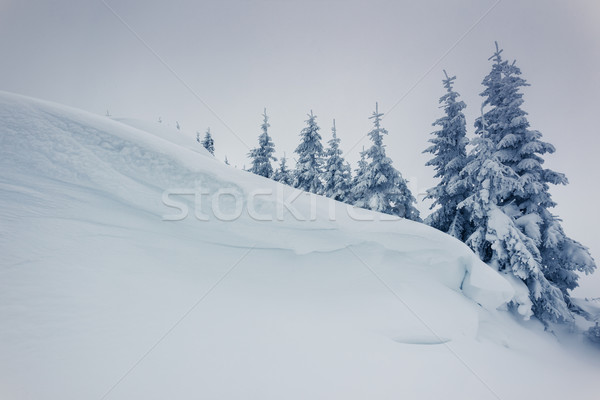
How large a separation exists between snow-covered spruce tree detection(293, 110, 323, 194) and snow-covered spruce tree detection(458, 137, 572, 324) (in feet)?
43.8

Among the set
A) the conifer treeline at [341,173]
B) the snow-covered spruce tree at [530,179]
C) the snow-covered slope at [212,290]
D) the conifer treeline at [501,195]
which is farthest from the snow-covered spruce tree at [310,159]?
the snow-covered slope at [212,290]

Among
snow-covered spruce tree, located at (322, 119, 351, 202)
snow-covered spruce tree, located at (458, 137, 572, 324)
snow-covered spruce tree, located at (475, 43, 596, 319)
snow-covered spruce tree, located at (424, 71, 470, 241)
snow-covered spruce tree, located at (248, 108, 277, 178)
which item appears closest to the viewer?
snow-covered spruce tree, located at (458, 137, 572, 324)

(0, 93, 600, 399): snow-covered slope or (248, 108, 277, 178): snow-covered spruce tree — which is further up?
(248, 108, 277, 178): snow-covered spruce tree

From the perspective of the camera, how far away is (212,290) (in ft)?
14.6

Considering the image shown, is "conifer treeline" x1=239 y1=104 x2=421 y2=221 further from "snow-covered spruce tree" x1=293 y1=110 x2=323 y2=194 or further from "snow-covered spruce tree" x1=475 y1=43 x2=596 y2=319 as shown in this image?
"snow-covered spruce tree" x1=475 y1=43 x2=596 y2=319

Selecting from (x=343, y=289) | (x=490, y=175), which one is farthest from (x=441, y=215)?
(x=343, y=289)

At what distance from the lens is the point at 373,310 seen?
5.17 meters

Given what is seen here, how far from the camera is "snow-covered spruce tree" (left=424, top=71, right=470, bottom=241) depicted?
13.1 meters

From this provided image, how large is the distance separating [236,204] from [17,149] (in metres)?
4.15

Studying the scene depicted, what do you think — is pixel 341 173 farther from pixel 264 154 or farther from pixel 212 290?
pixel 212 290

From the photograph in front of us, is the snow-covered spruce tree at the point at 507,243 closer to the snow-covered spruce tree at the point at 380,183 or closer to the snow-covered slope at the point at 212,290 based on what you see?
the snow-covered slope at the point at 212,290

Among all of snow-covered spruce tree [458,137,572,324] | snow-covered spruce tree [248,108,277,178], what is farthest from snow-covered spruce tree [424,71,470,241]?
snow-covered spruce tree [248,108,277,178]

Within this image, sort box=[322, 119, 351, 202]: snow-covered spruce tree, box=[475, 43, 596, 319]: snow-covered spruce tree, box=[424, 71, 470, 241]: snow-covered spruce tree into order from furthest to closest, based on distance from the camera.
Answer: box=[322, 119, 351, 202]: snow-covered spruce tree
box=[424, 71, 470, 241]: snow-covered spruce tree
box=[475, 43, 596, 319]: snow-covered spruce tree

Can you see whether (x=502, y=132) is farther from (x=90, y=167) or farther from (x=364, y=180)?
(x=90, y=167)
